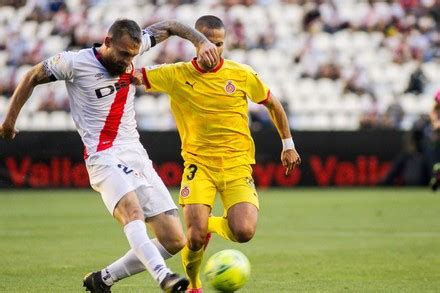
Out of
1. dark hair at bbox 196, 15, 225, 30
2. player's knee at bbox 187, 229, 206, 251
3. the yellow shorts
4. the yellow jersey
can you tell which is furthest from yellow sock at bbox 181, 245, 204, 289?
dark hair at bbox 196, 15, 225, 30

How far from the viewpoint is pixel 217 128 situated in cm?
995

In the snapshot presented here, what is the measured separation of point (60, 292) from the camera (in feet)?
31.0

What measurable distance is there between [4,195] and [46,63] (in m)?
16.3

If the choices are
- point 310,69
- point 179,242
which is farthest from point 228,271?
point 310,69

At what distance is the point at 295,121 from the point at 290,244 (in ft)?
44.1

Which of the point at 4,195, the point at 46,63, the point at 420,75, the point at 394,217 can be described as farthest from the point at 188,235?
the point at 420,75

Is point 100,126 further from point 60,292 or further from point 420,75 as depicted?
point 420,75

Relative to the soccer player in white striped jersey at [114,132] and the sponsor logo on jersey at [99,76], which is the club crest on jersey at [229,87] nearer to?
the soccer player in white striped jersey at [114,132]

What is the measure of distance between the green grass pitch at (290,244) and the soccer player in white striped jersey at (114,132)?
113cm

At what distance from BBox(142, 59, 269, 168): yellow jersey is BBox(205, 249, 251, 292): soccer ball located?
1.39 metres

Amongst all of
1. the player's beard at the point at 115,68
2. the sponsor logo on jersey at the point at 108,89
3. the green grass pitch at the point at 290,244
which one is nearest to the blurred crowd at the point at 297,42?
the green grass pitch at the point at 290,244

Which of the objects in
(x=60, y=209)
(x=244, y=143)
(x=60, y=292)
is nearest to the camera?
(x=60, y=292)

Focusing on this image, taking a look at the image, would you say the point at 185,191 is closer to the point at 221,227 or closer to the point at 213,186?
the point at 213,186

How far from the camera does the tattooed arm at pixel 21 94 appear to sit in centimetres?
854
